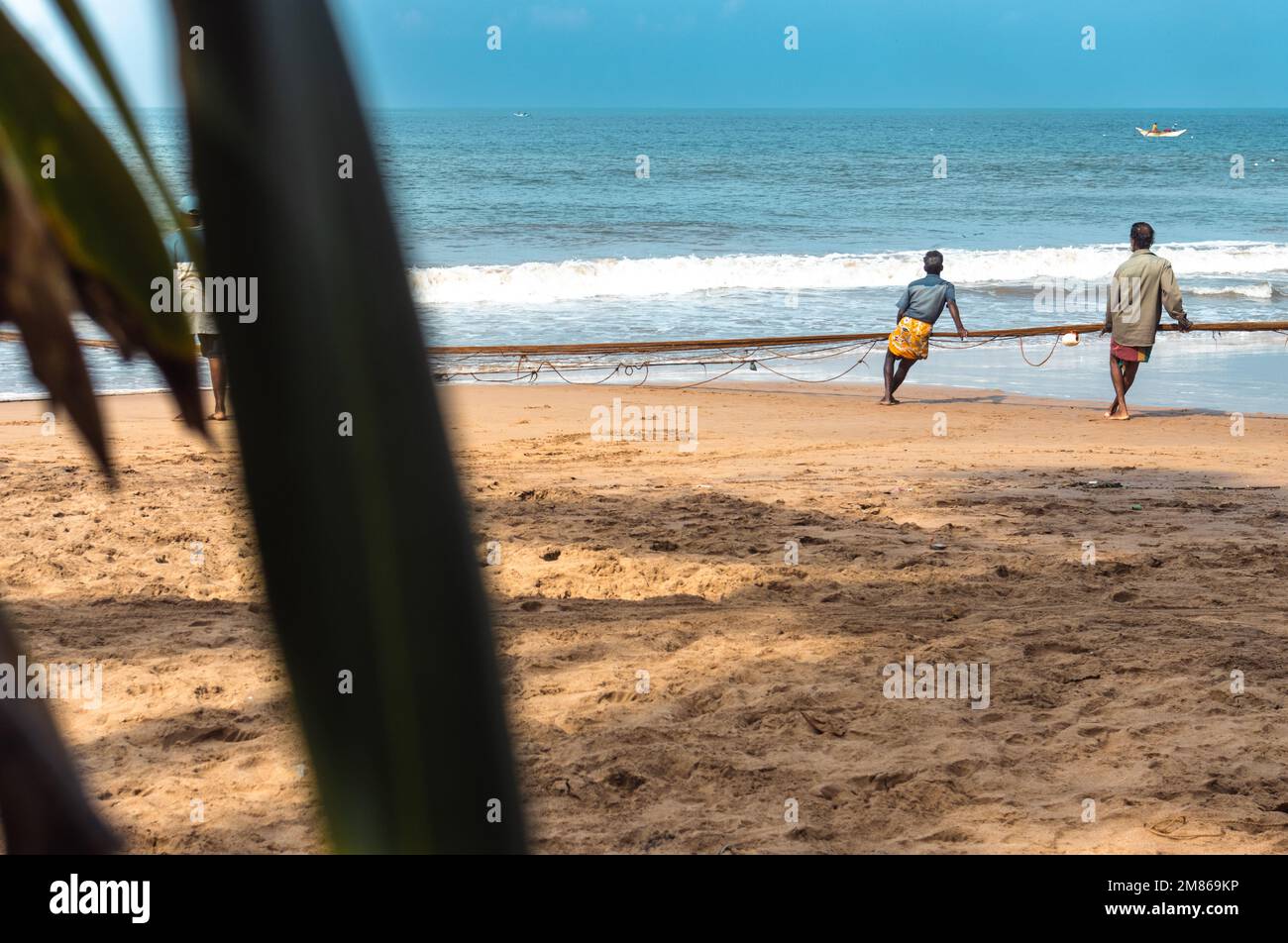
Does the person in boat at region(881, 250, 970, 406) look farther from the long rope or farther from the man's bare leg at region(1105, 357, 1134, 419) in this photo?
the man's bare leg at region(1105, 357, 1134, 419)

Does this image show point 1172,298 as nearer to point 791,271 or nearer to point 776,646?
point 776,646

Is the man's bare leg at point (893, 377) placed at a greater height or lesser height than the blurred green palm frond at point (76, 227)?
lesser

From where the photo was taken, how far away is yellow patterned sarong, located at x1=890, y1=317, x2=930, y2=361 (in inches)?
437

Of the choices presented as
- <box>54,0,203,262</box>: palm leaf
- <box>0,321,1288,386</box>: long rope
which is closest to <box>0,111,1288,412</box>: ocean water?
<box>54,0,203,262</box>: palm leaf

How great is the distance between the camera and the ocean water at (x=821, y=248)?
43.9ft

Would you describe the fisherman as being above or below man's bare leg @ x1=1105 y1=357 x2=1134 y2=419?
above

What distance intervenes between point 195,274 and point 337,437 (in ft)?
0.25

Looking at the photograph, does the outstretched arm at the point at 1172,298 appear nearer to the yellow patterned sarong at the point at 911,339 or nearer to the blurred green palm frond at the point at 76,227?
the yellow patterned sarong at the point at 911,339

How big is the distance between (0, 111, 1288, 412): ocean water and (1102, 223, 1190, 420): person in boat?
73.5 inches

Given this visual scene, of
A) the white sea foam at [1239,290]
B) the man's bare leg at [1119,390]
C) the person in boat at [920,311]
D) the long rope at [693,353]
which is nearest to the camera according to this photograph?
the man's bare leg at [1119,390]

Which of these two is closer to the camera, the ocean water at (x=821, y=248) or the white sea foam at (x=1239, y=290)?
the ocean water at (x=821, y=248)

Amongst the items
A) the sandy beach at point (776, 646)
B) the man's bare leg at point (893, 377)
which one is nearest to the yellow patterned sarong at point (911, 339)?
the man's bare leg at point (893, 377)
